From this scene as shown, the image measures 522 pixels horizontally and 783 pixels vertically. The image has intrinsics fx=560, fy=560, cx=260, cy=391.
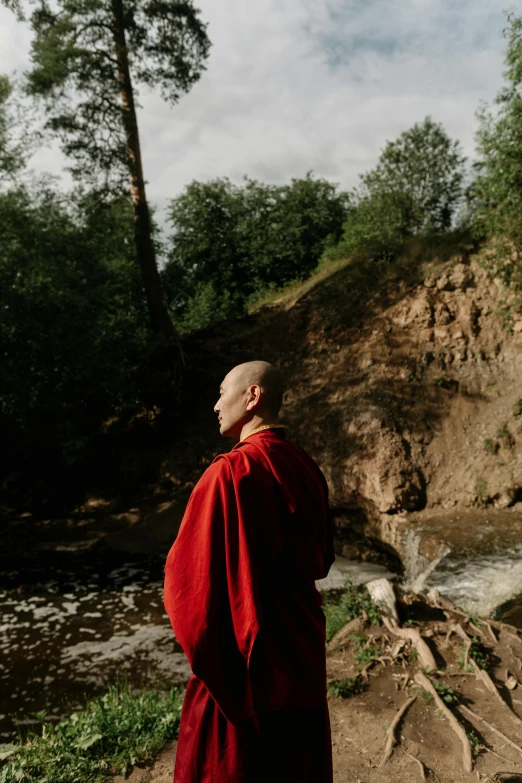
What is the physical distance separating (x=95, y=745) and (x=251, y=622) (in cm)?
280

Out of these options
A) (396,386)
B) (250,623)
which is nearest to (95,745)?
(250,623)

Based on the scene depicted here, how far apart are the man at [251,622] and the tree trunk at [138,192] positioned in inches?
560

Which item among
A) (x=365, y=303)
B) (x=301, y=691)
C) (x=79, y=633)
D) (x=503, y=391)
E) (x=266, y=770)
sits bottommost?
(x=79, y=633)

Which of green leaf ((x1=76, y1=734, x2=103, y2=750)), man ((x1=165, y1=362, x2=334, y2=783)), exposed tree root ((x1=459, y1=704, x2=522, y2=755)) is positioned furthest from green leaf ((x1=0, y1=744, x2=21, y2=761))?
exposed tree root ((x1=459, y1=704, x2=522, y2=755))

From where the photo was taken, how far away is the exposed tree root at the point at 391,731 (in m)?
3.91

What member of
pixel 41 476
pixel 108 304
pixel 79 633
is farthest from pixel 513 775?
pixel 41 476

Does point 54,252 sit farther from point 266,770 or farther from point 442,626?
point 266,770

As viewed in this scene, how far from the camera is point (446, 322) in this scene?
1412cm

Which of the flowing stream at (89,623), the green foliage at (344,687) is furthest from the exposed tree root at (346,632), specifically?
the flowing stream at (89,623)

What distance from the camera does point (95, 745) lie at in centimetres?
393

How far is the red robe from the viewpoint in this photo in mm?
2018

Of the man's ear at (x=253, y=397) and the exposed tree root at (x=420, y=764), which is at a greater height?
the man's ear at (x=253, y=397)

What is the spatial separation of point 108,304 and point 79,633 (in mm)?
8311

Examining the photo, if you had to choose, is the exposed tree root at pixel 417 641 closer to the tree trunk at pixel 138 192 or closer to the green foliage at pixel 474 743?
the green foliage at pixel 474 743
